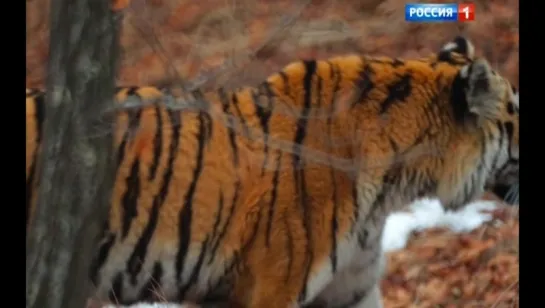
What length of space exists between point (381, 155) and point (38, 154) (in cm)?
123

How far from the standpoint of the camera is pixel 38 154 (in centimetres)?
370

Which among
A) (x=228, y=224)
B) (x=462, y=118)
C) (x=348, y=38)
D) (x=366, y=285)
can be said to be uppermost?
(x=348, y=38)

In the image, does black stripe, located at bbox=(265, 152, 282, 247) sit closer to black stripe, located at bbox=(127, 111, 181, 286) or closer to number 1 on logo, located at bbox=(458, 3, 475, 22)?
black stripe, located at bbox=(127, 111, 181, 286)

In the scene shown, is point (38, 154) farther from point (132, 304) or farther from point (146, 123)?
point (132, 304)

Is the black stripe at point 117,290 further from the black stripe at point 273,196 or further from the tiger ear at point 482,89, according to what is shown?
Result: the tiger ear at point 482,89

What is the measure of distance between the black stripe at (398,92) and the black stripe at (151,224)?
2.58 ft

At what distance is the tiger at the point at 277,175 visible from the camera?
381 centimetres

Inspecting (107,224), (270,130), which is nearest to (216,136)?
(270,130)

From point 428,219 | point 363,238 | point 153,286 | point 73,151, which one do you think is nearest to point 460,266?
point 428,219

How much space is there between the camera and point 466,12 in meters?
4.11

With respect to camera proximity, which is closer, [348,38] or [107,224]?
[107,224]

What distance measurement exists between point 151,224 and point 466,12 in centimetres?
142

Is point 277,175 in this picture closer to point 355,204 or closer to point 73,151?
point 355,204

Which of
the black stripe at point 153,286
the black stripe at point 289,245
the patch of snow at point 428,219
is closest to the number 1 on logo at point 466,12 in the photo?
the patch of snow at point 428,219
